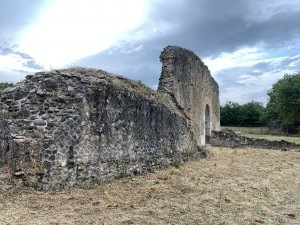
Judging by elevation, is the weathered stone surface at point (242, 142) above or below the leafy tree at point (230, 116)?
below

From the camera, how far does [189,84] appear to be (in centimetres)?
1838

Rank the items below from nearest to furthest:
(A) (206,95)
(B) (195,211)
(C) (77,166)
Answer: (B) (195,211) → (C) (77,166) → (A) (206,95)

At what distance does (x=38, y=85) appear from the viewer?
29.4 feet

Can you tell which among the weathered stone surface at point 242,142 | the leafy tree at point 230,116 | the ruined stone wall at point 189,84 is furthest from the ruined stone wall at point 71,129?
the leafy tree at point 230,116

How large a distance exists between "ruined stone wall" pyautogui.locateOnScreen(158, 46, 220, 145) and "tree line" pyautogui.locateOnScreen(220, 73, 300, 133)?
21700 mm

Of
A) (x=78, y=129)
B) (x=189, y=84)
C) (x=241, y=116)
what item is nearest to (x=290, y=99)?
(x=241, y=116)

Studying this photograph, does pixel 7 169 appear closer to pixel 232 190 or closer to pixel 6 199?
pixel 6 199

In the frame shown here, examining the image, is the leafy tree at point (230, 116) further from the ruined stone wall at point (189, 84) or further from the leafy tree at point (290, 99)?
the ruined stone wall at point (189, 84)

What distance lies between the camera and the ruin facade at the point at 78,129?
26.4 ft

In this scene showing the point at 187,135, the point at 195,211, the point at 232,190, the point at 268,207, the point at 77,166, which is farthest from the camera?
the point at 187,135

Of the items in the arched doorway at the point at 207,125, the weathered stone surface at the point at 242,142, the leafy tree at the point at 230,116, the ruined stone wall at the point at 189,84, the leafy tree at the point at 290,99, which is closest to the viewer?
the ruined stone wall at the point at 189,84

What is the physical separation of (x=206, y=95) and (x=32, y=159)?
16.0 m

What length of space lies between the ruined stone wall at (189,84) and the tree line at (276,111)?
71.2ft

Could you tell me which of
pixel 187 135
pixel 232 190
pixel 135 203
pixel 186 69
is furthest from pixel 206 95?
pixel 135 203
